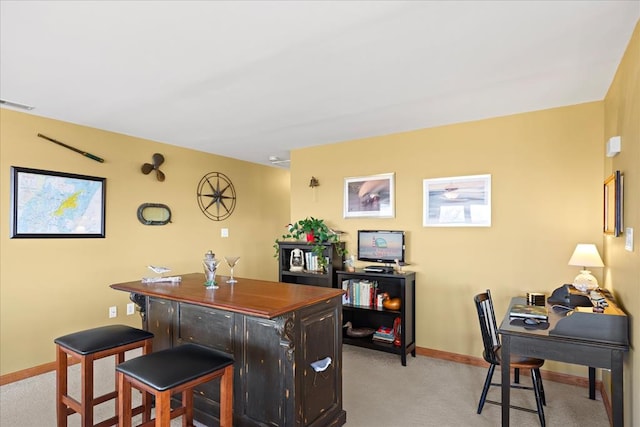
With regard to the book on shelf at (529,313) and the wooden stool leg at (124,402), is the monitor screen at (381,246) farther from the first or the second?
the wooden stool leg at (124,402)

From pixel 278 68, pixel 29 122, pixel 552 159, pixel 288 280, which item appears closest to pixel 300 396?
pixel 278 68

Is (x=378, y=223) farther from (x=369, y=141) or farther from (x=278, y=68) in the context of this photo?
(x=278, y=68)

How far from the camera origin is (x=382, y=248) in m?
3.99

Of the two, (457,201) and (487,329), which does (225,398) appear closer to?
(487,329)

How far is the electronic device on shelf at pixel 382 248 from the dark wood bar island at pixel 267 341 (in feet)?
5.19

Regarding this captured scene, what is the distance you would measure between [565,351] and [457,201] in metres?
1.84

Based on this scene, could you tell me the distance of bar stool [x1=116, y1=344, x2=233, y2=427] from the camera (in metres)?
1.60

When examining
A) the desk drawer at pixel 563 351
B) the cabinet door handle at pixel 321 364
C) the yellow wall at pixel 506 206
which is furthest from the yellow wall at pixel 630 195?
the cabinet door handle at pixel 321 364

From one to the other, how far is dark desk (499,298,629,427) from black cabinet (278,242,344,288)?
208 cm

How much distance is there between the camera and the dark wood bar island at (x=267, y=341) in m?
2.04

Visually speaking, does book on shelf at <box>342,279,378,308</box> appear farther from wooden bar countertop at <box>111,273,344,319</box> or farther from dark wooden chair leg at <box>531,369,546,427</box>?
dark wooden chair leg at <box>531,369,546,427</box>

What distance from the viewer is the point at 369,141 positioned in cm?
422

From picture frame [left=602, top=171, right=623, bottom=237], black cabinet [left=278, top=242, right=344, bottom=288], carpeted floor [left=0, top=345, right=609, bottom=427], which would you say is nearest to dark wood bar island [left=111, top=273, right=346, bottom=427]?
carpeted floor [left=0, top=345, right=609, bottom=427]

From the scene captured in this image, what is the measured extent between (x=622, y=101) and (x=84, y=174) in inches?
180
